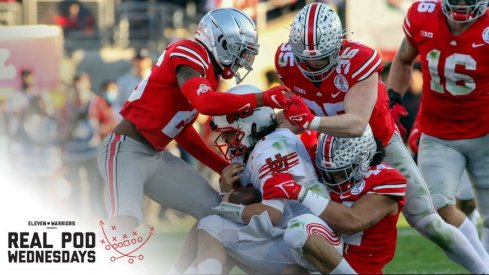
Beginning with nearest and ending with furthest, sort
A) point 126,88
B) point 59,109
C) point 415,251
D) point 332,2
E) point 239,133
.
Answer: point 239,133, point 415,251, point 126,88, point 59,109, point 332,2

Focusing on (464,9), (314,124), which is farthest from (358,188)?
(464,9)

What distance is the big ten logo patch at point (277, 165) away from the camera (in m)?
5.60

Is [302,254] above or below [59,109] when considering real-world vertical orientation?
above

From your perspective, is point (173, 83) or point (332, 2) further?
point (332, 2)

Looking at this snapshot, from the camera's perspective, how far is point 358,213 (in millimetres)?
5543

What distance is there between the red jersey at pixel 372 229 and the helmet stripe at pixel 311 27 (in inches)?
29.1

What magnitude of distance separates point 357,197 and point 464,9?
1.54 meters

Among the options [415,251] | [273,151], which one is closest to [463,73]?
[273,151]

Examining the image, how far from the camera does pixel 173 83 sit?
6078 mm

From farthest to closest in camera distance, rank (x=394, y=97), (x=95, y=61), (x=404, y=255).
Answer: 1. (x=95, y=61)
2. (x=404, y=255)
3. (x=394, y=97)

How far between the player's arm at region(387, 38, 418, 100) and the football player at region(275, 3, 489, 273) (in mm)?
578

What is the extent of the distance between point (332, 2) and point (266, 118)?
9.95 metres

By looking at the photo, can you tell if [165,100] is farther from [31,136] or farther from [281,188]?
[31,136]

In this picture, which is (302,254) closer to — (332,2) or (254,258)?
(254,258)
